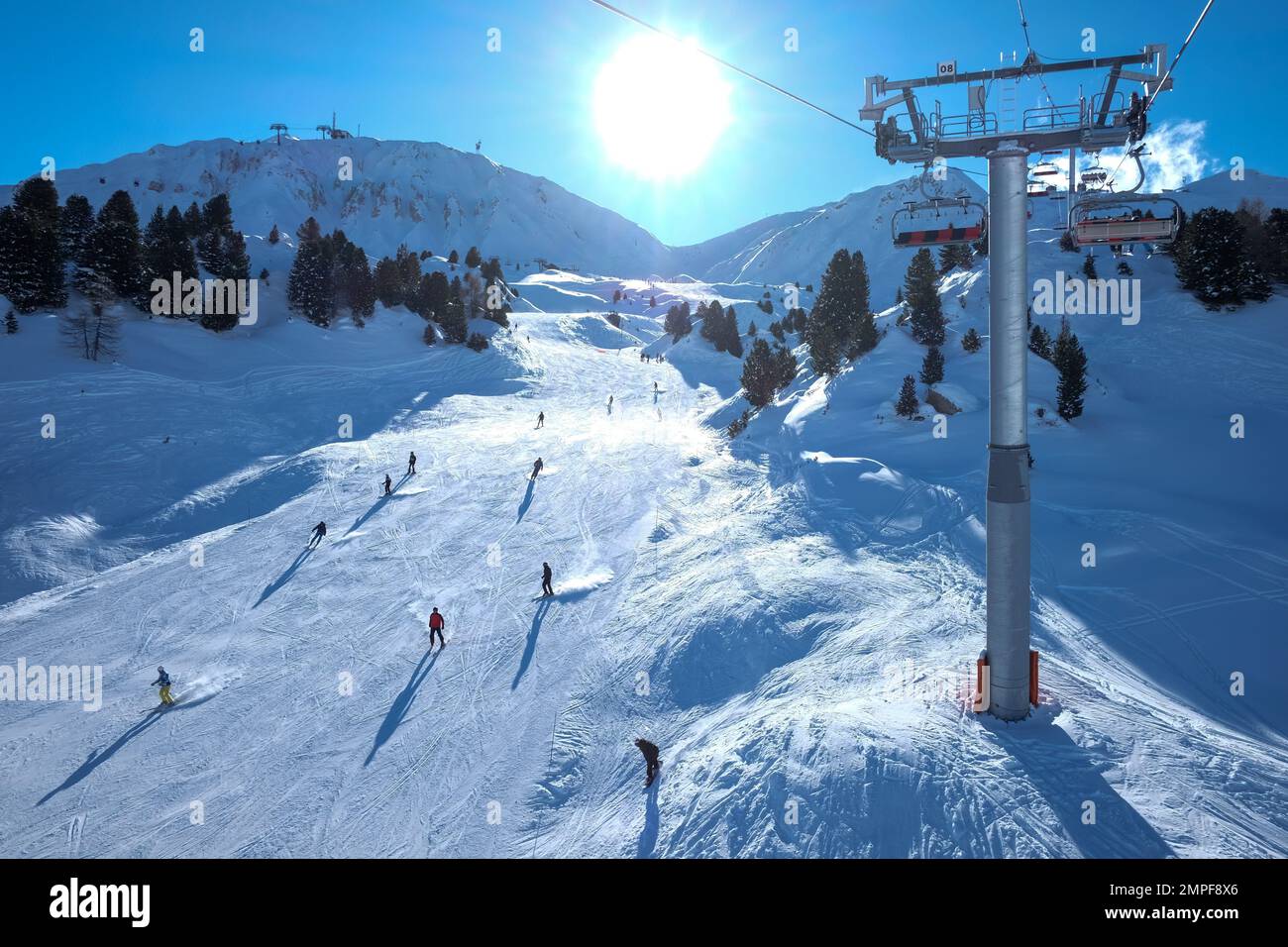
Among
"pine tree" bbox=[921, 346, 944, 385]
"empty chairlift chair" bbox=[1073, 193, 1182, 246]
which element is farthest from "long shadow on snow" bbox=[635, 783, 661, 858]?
"pine tree" bbox=[921, 346, 944, 385]

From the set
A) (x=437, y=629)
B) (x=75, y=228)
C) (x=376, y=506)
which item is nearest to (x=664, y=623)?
(x=437, y=629)

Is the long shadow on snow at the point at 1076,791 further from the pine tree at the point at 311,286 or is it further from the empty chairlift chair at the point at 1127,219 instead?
the pine tree at the point at 311,286

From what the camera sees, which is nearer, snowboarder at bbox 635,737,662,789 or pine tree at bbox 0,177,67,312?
snowboarder at bbox 635,737,662,789

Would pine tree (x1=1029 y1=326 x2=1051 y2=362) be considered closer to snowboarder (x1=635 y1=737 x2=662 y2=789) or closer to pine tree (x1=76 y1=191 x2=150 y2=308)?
snowboarder (x1=635 y1=737 x2=662 y2=789)

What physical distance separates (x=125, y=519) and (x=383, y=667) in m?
22.0

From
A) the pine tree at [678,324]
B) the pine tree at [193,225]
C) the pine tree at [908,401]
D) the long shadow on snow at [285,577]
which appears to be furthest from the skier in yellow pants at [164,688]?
the pine tree at [678,324]

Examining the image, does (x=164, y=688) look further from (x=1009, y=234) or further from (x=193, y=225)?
(x=193, y=225)

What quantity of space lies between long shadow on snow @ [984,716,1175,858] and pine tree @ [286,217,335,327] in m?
62.5

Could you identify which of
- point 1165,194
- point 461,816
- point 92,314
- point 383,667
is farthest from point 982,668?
point 92,314

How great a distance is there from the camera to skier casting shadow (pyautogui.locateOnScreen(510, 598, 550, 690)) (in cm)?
1506

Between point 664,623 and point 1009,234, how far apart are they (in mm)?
12043

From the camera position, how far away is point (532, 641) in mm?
16688

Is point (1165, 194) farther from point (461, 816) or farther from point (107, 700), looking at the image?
point (107, 700)

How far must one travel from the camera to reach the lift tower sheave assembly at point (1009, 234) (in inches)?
337
